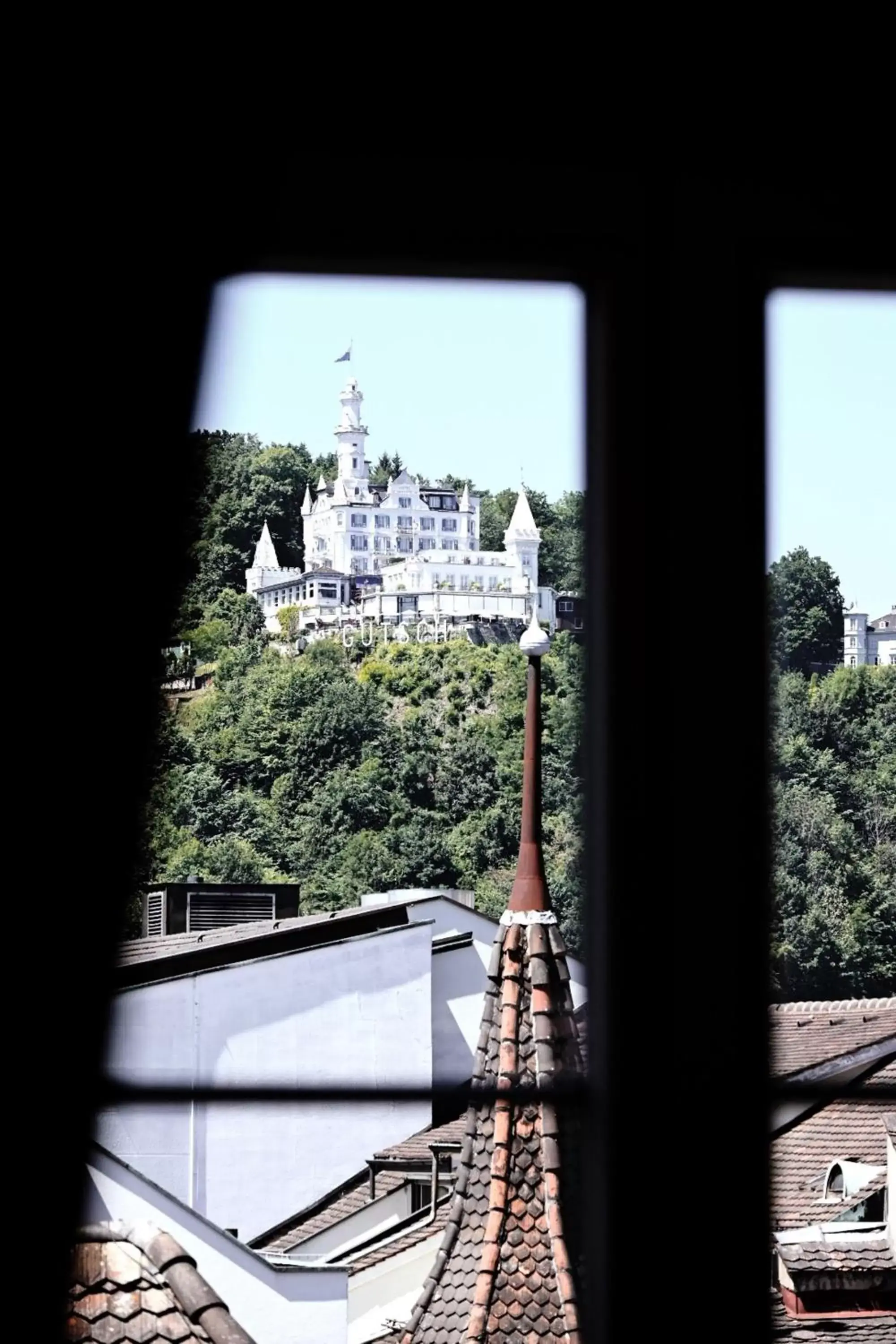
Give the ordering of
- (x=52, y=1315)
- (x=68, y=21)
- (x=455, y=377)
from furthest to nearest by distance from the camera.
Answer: (x=455, y=377)
(x=68, y=21)
(x=52, y=1315)

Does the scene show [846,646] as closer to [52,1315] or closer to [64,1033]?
[64,1033]

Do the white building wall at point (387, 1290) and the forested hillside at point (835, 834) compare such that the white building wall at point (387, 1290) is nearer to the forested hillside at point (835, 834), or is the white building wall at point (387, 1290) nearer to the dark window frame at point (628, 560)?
the dark window frame at point (628, 560)

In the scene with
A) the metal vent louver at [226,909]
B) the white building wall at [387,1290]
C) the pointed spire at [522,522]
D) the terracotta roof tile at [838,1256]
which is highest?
the pointed spire at [522,522]

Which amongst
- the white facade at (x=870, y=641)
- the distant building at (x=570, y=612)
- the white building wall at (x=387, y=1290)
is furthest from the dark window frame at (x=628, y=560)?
the white building wall at (x=387, y=1290)

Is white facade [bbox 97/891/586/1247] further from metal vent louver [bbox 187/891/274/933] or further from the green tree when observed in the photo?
the green tree

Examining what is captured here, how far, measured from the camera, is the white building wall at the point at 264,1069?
4.83ft

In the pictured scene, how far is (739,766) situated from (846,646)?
0.59 feet

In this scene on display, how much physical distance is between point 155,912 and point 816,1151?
0.58m

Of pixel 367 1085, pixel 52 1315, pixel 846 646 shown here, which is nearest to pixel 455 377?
pixel 846 646

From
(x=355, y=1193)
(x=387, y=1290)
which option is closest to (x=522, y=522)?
(x=355, y=1193)

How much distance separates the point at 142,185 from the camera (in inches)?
59.1

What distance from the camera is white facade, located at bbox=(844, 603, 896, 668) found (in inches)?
61.5

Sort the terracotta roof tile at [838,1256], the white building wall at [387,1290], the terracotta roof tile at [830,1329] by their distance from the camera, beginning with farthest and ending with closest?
the white building wall at [387,1290] < the terracotta roof tile at [838,1256] < the terracotta roof tile at [830,1329]

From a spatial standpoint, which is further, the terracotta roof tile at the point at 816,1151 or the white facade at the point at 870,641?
the white facade at the point at 870,641
